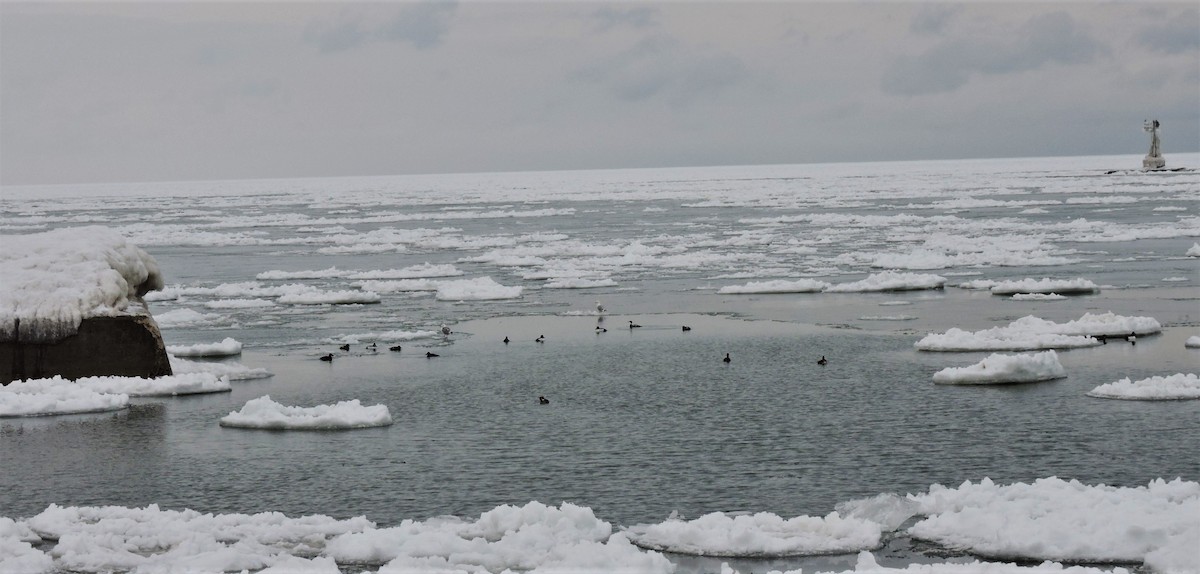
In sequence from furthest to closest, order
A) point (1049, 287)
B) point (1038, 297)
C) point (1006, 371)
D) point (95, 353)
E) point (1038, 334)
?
point (1049, 287), point (1038, 297), point (1038, 334), point (95, 353), point (1006, 371)

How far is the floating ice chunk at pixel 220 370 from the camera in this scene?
20.7 meters

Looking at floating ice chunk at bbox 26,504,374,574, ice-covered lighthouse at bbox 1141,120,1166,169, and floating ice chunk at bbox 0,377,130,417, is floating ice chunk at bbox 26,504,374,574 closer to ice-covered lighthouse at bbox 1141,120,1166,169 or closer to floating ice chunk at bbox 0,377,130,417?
floating ice chunk at bbox 0,377,130,417

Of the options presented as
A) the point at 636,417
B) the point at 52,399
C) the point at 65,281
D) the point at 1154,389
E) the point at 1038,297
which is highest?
the point at 65,281

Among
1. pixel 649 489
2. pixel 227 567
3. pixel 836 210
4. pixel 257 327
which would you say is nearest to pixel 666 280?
pixel 257 327

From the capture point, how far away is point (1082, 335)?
73.0 feet

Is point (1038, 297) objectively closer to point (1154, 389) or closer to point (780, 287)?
point (780, 287)

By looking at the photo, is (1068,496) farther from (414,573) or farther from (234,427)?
(234,427)

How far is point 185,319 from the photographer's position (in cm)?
2742

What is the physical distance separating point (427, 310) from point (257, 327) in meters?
4.14

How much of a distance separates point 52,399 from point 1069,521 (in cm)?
1352

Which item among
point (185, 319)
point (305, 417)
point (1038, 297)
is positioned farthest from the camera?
point (1038, 297)

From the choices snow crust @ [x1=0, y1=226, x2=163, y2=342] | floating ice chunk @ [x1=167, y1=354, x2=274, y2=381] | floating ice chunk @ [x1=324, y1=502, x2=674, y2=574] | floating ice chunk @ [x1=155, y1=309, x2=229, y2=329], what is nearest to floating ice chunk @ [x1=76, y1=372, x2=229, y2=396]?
floating ice chunk @ [x1=167, y1=354, x2=274, y2=381]

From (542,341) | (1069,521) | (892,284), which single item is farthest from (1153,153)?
(1069,521)

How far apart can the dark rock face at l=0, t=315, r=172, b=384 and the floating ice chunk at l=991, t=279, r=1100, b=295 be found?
61.7ft
